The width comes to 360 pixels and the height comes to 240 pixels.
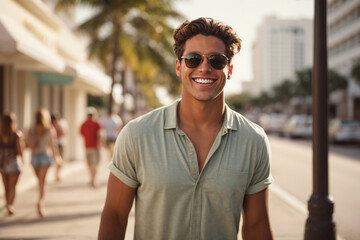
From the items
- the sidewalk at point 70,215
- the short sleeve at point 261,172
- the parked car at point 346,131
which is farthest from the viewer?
the parked car at point 346,131

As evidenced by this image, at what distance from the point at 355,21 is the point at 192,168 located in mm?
52501

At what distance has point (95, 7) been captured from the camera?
16.0 m

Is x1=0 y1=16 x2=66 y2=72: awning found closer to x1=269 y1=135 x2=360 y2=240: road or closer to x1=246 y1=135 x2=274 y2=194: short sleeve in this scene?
x1=269 y1=135 x2=360 y2=240: road

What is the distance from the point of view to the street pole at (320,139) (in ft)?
16.7

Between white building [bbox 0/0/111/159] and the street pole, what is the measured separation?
225 inches

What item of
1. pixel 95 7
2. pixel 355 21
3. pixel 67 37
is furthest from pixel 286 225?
pixel 355 21

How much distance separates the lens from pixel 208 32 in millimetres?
2195

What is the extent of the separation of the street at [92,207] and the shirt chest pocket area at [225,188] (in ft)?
13.8

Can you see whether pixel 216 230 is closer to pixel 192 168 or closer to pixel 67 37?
pixel 192 168

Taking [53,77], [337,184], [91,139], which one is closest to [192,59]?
[91,139]

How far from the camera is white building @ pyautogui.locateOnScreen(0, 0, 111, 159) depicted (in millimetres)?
9289

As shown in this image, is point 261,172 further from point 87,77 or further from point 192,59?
point 87,77

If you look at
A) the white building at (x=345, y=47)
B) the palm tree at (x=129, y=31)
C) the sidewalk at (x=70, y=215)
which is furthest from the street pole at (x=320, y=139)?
the white building at (x=345, y=47)

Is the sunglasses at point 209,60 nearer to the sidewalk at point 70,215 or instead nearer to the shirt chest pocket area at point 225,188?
the shirt chest pocket area at point 225,188
